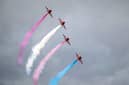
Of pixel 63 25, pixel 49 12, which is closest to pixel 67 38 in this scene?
pixel 63 25

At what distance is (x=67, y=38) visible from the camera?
111750 millimetres

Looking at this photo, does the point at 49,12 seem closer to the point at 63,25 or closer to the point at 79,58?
the point at 63,25

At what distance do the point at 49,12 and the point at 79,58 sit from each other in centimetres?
2255

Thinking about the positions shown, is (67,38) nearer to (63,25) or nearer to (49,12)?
(63,25)

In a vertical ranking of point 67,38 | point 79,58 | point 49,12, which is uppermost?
point 49,12

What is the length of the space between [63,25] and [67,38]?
5.65 metres

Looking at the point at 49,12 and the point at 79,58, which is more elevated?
the point at 49,12

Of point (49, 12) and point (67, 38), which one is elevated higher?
point (49, 12)

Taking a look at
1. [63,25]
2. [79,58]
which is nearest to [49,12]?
[63,25]

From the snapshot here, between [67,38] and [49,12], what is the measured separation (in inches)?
512

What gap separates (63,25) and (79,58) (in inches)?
595

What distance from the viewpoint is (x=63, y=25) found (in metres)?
112

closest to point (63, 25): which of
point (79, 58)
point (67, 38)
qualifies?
point (67, 38)

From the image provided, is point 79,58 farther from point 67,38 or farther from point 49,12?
point 49,12
